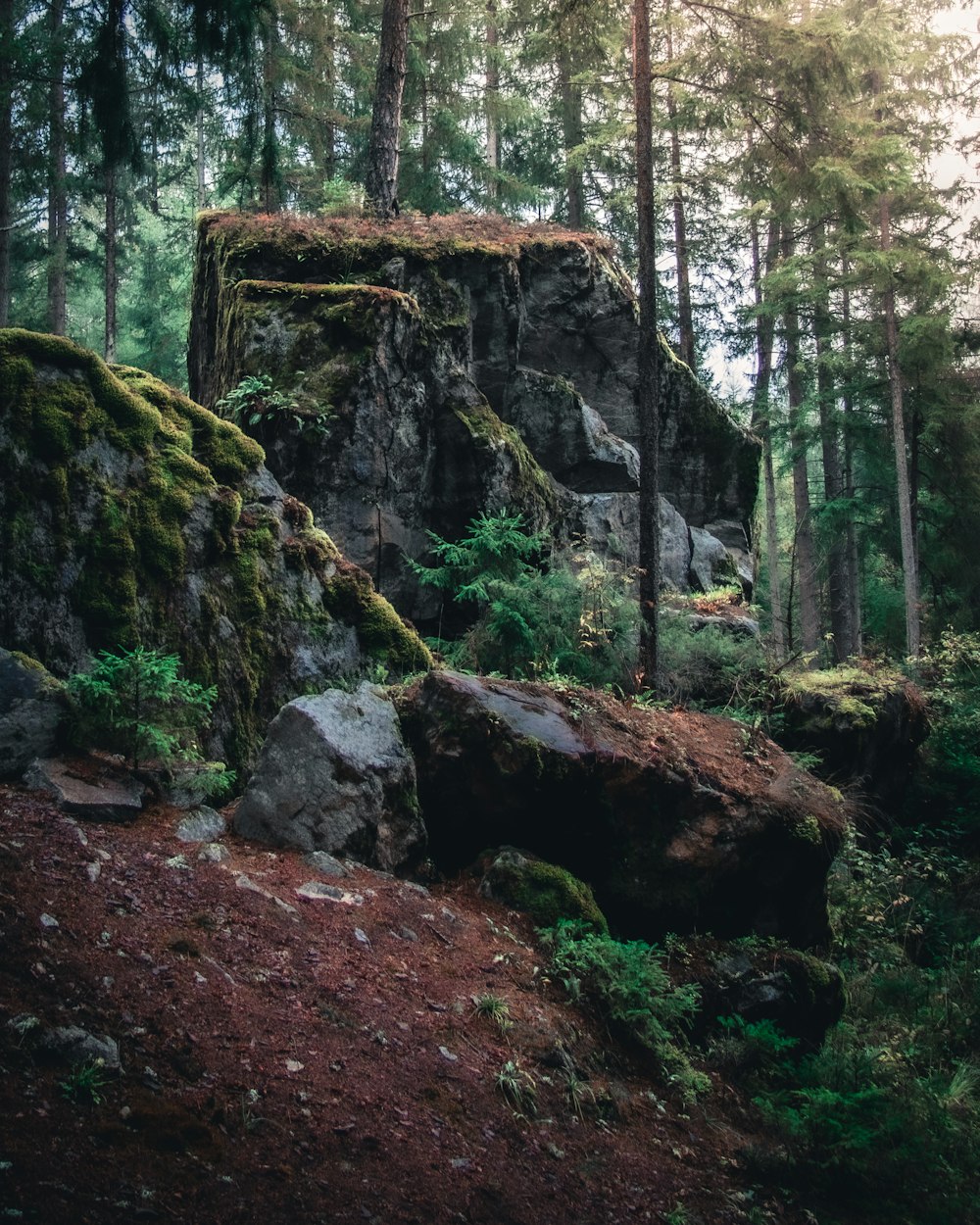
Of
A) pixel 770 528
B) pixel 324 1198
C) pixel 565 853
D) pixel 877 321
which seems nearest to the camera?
pixel 324 1198

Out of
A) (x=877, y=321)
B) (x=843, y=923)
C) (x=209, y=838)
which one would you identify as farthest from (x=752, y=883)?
(x=877, y=321)

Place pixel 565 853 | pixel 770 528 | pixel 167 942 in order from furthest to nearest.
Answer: pixel 770 528 < pixel 565 853 < pixel 167 942

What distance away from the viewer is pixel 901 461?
19547mm

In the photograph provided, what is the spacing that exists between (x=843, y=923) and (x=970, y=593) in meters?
15.4

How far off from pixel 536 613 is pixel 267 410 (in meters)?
4.33

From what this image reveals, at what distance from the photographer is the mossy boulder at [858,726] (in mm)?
12586

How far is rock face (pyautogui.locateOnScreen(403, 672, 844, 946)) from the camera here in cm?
768

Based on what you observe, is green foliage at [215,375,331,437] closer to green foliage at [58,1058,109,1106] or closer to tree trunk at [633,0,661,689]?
tree trunk at [633,0,661,689]

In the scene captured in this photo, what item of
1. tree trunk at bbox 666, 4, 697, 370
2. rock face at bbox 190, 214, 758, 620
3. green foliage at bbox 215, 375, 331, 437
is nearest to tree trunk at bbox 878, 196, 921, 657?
tree trunk at bbox 666, 4, 697, 370

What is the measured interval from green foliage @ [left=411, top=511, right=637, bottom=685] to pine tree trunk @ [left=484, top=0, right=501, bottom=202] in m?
15.2

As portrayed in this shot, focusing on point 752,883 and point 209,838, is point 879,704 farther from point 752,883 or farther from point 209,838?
point 209,838

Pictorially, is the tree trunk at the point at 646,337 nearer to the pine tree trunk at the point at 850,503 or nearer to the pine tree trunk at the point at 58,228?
the pine tree trunk at the point at 58,228

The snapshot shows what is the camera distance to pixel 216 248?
44.6ft

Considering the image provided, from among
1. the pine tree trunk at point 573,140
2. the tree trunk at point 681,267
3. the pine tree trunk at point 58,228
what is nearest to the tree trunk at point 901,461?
the tree trunk at point 681,267
